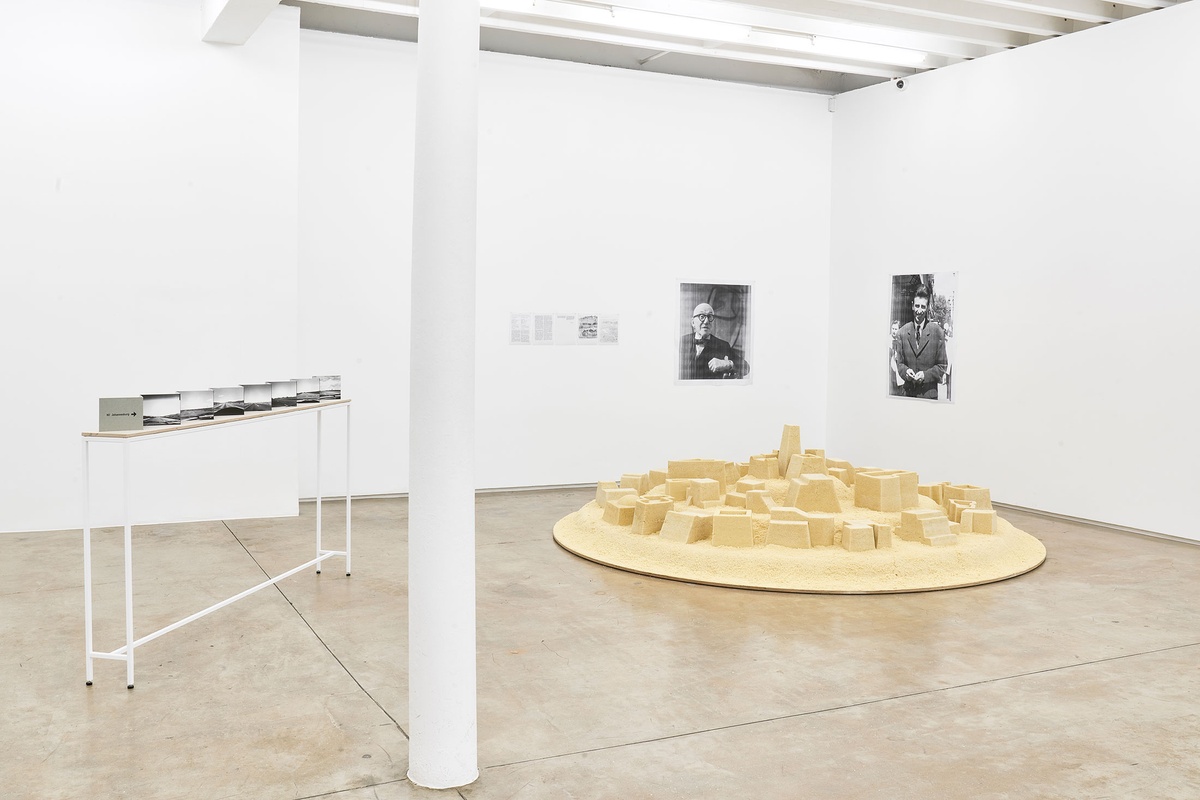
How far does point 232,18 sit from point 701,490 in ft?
19.0

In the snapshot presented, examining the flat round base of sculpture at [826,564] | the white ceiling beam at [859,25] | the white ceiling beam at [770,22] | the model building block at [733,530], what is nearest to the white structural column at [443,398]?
the flat round base of sculpture at [826,564]

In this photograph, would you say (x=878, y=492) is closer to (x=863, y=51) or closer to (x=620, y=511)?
(x=620, y=511)

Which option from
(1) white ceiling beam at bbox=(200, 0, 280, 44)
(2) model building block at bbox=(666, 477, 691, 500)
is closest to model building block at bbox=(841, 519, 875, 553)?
(2) model building block at bbox=(666, 477, 691, 500)

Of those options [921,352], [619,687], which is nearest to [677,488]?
[619,687]

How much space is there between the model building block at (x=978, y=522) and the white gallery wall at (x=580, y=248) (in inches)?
183

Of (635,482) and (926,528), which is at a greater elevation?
(635,482)

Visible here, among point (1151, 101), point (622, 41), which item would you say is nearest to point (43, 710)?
point (622, 41)

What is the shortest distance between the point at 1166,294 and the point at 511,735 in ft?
25.3

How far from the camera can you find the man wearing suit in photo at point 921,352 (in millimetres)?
11664

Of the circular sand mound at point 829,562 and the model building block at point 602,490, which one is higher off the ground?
the model building block at point 602,490

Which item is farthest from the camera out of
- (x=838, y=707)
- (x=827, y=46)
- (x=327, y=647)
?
(x=827, y=46)

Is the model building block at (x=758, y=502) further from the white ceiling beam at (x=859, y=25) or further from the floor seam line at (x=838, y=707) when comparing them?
the white ceiling beam at (x=859, y=25)

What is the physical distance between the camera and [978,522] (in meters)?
8.35

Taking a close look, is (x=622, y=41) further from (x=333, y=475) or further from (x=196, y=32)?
(x=333, y=475)
